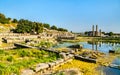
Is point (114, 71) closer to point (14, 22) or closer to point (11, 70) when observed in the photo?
point (11, 70)

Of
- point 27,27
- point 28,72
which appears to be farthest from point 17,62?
point 27,27

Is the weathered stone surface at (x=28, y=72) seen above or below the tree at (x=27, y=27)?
below

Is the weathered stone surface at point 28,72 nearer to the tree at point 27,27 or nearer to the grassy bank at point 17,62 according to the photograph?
the grassy bank at point 17,62

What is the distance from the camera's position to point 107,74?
16.1 meters

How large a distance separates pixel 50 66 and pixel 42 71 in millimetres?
1522

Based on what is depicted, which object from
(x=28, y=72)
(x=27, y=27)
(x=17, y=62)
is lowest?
(x=28, y=72)

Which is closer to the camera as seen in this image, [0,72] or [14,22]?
[0,72]

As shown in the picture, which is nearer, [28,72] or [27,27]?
[28,72]

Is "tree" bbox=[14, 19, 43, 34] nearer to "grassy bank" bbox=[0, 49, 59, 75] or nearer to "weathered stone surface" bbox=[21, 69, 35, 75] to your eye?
"grassy bank" bbox=[0, 49, 59, 75]

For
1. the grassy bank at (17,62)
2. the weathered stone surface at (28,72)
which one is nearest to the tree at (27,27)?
the grassy bank at (17,62)

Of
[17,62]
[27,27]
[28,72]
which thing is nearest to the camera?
[28,72]

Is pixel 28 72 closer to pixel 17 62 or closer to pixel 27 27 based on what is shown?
pixel 17 62

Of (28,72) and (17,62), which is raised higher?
(17,62)

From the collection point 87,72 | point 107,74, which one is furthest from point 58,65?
point 107,74
